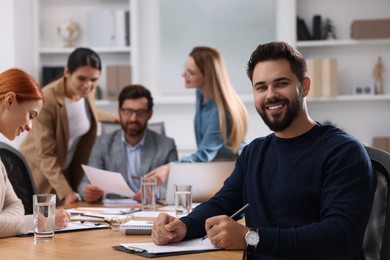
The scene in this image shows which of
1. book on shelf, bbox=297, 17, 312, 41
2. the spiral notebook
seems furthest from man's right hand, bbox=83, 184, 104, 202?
book on shelf, bbox=297, 17, 312, 41

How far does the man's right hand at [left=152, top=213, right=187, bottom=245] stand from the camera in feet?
5.65

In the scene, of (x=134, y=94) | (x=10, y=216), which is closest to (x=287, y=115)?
(x=10, y=216)

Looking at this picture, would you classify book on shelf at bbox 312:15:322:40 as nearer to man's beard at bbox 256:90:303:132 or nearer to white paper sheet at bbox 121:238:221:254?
man's beard at bbox 256:90:303:132

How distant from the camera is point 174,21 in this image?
526 cm

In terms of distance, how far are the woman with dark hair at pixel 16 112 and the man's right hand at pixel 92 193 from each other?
81 centimetres

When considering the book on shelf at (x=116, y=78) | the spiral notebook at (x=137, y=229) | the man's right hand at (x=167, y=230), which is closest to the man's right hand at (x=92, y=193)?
the spiral notebook at (x=137, y=229)

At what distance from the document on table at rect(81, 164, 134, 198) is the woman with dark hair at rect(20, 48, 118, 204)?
80 cm

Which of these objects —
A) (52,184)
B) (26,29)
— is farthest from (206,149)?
(26,29)

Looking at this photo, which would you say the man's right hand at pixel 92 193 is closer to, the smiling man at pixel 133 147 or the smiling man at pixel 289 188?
the smiling man at pixel 133 147

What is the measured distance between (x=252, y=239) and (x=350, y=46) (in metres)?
3.84

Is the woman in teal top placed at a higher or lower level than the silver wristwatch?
higher

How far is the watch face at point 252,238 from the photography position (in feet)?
5.13

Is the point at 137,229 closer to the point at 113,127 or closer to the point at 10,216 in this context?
the point at 10,216

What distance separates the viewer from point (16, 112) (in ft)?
7.04
